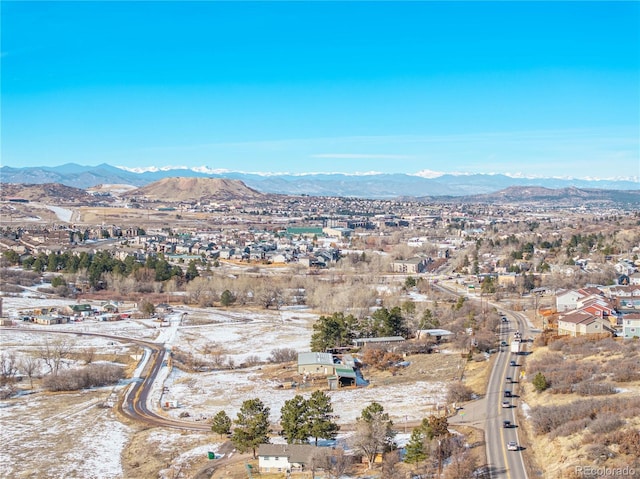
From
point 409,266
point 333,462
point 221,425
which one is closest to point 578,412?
point 333,462

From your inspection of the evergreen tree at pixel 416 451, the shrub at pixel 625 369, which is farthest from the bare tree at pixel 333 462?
the shrub at pixel 625 369

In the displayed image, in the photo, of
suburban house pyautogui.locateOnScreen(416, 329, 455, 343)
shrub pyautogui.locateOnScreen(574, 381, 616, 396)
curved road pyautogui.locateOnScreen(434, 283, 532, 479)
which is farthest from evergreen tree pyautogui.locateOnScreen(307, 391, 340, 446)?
suburban house pyautogui.locateOnScreen(416, 329, 455, 343)

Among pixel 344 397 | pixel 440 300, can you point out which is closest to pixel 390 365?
pixel 344 397

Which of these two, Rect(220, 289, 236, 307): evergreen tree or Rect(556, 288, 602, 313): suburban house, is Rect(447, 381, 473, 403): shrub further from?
Rect(220, 289, 236, 307): evergreen tree

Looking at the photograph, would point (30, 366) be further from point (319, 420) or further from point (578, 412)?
point (578, 412)

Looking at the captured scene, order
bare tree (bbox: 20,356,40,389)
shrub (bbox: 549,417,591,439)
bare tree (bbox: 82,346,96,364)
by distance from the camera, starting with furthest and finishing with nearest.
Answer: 1. bare tree (bbox: 82,346,96,364)
2. bare tree (bbox: 20,356,40,389)
3. shrub (bbox: 549,417,591,439)

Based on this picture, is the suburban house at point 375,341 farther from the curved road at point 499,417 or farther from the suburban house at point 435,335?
the curved road at point 499,417
